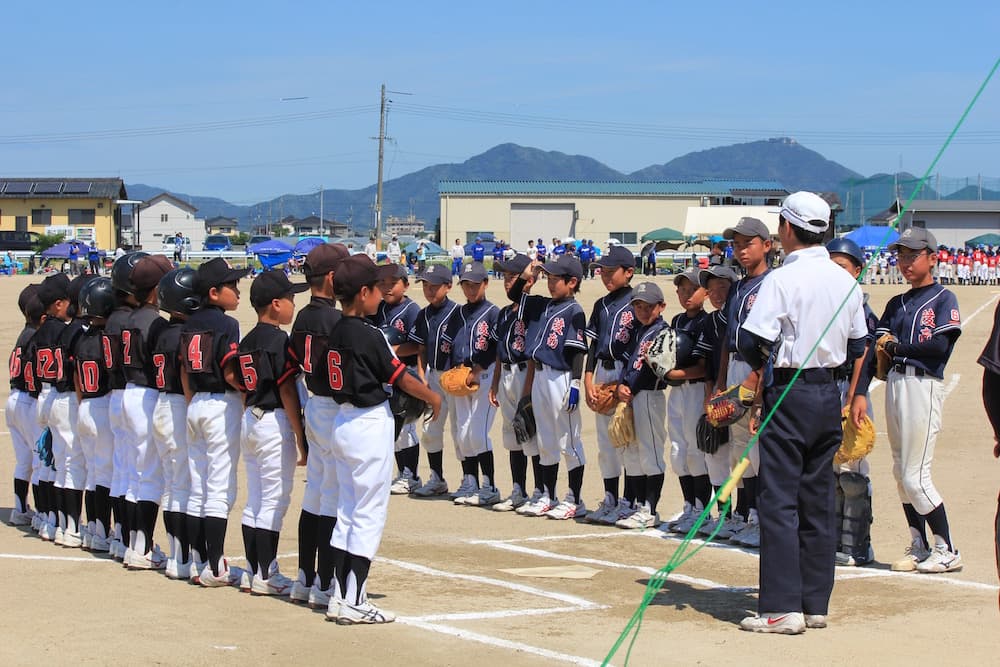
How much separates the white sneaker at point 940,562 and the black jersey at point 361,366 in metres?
4.08

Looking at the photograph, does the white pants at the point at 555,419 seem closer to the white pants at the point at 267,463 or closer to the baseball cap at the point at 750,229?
the baseball cap at the point at 750,229

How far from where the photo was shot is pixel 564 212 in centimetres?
8119

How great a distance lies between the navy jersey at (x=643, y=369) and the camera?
9734mm

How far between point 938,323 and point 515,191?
7506 cm

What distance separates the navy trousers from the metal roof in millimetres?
75467

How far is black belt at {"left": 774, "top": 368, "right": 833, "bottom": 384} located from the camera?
6.61 m

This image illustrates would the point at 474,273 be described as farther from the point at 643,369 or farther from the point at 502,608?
the point at 502,608

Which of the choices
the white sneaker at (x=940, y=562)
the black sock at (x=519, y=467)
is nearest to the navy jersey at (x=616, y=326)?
the black sock at (x=519, y=467)

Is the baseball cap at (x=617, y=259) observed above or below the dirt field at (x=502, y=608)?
above

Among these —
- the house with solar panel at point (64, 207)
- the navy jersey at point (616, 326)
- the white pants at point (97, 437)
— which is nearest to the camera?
the white pants at point (97, 437)

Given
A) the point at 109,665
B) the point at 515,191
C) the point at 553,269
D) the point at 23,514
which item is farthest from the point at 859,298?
the point at 515,191

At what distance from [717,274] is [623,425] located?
1529 mm

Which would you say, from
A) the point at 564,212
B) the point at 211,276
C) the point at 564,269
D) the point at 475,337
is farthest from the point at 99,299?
the point at 564,212

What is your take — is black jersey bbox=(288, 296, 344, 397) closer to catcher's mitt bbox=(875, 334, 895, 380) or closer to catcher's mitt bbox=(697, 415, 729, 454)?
catcher's mitt bbox=(697, 415, 729, 454)
